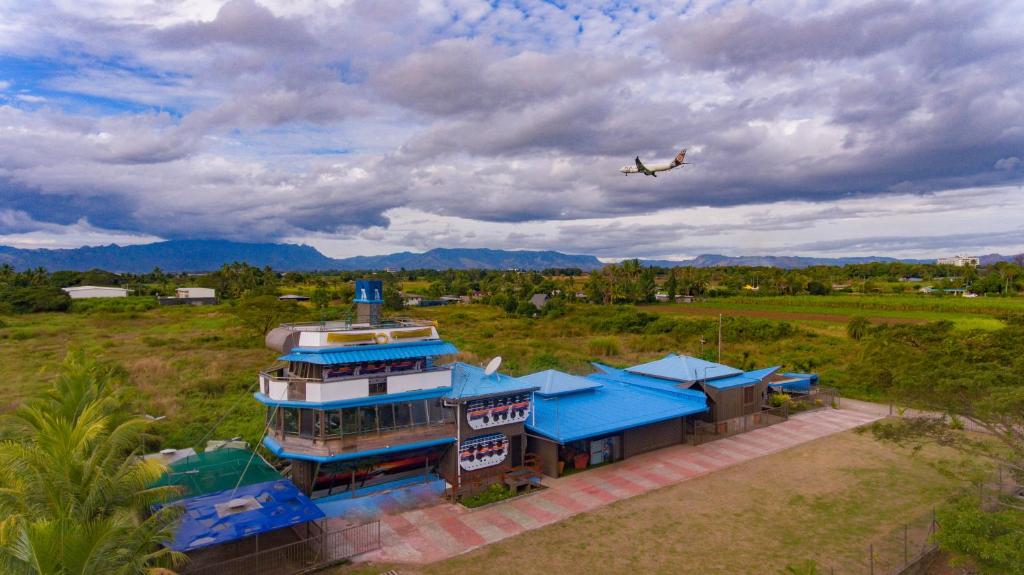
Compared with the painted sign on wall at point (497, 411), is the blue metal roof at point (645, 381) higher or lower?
lower

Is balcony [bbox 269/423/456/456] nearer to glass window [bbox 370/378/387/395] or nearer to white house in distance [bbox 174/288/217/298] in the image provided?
glass window [bbox 370/378/387/395]

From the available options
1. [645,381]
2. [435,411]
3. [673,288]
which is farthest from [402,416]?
[673,288]

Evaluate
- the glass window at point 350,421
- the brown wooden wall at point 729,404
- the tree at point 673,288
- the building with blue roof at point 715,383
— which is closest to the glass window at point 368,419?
the glass window at point 350,421

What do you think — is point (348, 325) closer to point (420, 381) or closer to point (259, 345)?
point (420, 381)

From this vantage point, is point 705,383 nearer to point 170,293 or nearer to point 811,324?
point 811,324

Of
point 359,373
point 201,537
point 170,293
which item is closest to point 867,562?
point 359,373

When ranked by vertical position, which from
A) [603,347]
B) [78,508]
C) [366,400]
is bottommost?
[603,347]

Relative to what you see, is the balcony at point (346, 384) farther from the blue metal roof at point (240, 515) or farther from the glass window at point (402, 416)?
the blue metal roof at point (240, 515)
